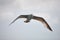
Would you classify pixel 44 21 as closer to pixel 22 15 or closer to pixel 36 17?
pixel 36 17

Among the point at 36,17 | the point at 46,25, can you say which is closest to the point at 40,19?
the point at 36,17

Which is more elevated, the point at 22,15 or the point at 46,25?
the point at 22,15

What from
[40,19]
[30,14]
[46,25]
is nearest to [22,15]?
[30,14]

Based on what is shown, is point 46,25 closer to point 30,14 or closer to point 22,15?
point 30,14

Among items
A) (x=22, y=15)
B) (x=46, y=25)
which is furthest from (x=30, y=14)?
(x=46, y=25)

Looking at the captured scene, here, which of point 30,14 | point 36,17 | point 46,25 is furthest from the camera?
point 36,17

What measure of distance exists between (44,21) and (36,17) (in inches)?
8.6

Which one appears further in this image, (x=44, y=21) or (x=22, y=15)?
(x=22, y=15)

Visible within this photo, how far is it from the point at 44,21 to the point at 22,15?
0.34m

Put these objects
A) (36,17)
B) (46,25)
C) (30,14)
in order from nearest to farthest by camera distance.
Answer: (46,25) < (30,14) < (36,17)

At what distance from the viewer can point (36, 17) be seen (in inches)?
73.9

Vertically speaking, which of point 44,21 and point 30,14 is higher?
point 30,14

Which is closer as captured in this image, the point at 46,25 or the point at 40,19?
the point at 46,25

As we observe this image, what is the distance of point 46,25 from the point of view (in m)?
1.60
